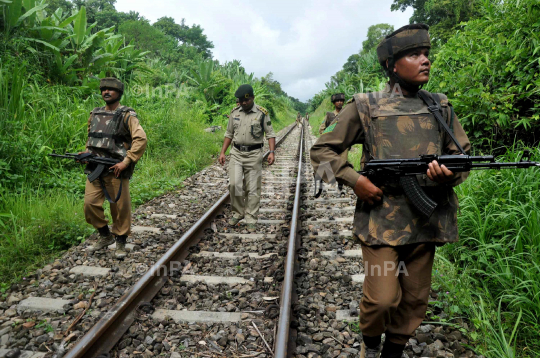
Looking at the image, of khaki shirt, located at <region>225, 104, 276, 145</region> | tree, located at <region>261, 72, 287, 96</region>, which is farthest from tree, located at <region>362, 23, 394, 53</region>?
khaki shirt, located at <region>225, 104, 276, 145</region>

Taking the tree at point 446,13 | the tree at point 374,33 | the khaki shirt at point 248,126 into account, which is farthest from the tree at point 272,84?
the khaki shirt at point 248,126

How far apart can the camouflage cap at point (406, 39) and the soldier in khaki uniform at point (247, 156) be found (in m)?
3.24

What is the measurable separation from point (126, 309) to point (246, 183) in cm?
283

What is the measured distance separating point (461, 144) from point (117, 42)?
996 cm

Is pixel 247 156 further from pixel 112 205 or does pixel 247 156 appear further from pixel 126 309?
pixel 126 309

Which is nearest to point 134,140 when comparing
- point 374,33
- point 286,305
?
point 286,305

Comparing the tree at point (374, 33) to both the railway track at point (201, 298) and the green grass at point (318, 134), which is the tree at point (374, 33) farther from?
the railway track at point (201, 298)

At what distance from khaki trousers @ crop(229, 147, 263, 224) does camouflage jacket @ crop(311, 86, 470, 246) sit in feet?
10.6

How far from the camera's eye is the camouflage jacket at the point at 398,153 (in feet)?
6.32

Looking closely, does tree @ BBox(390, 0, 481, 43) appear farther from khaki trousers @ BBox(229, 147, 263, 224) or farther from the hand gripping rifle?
the hand gripping rifle

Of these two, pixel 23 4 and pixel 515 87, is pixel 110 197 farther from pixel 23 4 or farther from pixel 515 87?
pixel 23 4

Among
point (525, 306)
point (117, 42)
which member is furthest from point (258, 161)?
point (117, 42)

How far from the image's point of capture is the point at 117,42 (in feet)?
31.3

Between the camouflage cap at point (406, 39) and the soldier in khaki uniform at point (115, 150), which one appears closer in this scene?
the camouflage cap at point (406, 39)
